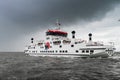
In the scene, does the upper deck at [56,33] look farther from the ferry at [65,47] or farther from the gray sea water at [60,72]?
the gray sea water at [60,72]

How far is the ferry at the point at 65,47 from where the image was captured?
5097 cm

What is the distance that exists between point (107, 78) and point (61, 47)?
3928cm

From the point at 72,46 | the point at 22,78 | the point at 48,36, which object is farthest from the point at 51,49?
the point at 22,78

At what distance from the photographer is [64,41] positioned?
59.2 meters

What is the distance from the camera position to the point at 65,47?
5694 cm

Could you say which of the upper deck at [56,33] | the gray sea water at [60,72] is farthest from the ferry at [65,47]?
the gray sea water at [60,72]

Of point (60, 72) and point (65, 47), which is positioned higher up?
point (65, 47)

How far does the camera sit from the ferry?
51.0 meters

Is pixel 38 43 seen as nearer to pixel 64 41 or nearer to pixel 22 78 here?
pixel 64 41

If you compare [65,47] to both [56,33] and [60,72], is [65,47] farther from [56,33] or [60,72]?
[60,72]

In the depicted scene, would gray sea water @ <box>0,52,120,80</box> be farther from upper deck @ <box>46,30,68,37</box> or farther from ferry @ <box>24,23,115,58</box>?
upper deck @ <box>46,30,68,37</box>

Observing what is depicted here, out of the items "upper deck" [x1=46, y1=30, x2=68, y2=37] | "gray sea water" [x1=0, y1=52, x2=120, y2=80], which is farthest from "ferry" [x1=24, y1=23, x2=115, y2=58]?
"gray sea water" [x1=0, y1=52, x2=120, y2=80]

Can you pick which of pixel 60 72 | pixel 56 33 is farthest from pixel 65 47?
pixel 60 72

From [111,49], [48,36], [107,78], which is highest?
[48,36]
